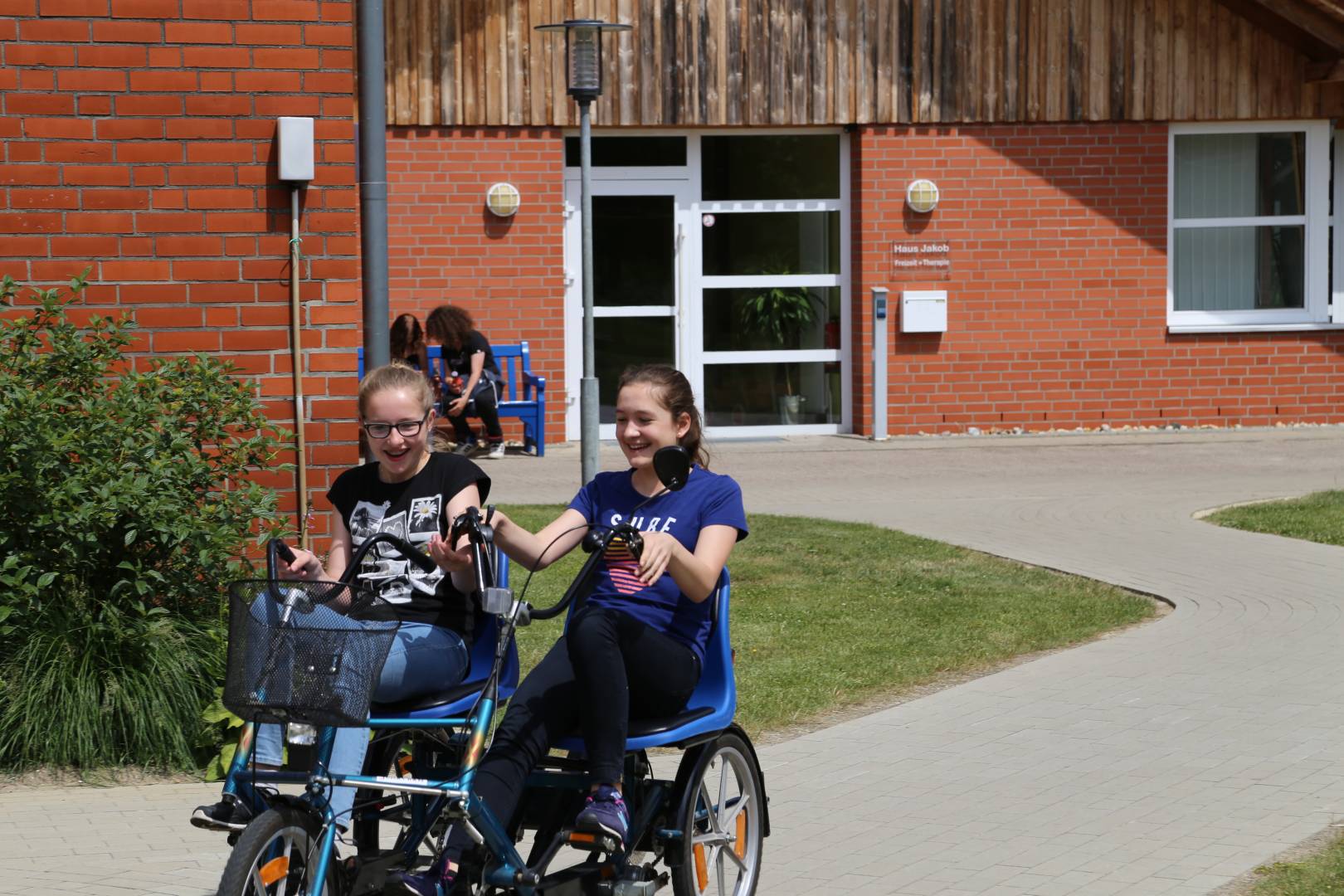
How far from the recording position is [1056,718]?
6906 mm

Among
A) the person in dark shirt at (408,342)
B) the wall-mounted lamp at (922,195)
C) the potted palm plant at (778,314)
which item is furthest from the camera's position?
the potted palm plant at (778,314)

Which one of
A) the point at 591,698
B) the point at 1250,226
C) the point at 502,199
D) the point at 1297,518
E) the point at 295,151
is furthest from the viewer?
the point at 1250,226

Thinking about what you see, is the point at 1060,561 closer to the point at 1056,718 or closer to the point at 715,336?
the point at 1056,718

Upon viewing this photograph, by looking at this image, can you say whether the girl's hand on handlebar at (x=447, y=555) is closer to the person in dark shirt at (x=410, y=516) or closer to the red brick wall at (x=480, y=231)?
the person in dark shirt at (x=410, y=516)

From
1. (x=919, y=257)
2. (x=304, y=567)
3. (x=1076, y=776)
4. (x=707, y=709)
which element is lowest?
(x=1076, y=776)

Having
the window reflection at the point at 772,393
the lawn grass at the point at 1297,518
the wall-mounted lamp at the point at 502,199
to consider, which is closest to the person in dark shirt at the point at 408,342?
the wall-mounted lamp at the point at 502,199

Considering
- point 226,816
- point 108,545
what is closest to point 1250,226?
point 108,545

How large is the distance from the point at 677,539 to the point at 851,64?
1326 cm

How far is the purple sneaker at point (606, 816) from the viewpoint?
13.7 ft

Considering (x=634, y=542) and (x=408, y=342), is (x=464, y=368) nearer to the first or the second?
(x=408, y=342)

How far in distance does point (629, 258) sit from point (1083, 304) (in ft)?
14.4

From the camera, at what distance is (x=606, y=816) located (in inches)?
165

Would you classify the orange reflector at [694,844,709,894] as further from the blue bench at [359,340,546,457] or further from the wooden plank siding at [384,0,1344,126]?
the wooden plank siding at [384,0,1344,126]

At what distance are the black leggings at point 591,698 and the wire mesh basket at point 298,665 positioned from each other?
45cm
